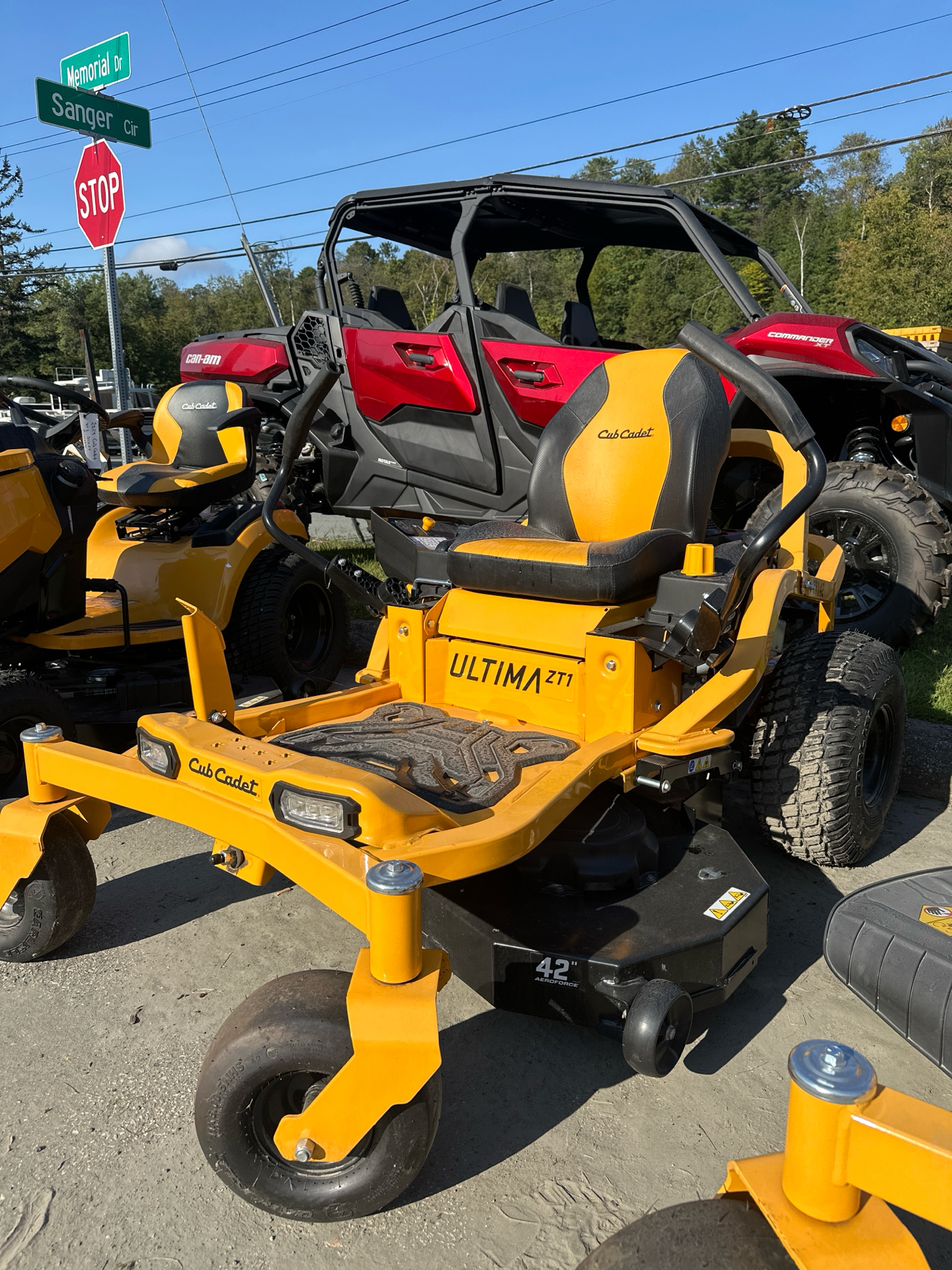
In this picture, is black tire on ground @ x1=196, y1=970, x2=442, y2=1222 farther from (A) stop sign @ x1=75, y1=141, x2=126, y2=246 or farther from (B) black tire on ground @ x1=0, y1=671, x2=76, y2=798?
(A) stop sign @ x1=75, y1=141, x2=126, y2=246

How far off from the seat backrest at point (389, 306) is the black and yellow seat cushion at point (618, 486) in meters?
3.00

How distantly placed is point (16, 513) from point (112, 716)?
2.83 ft

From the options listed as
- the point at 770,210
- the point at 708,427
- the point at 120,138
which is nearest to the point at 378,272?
the point at 770,210

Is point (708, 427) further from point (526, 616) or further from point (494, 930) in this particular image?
point (494, 930)

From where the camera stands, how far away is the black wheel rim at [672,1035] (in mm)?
1765

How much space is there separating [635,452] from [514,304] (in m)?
2.73

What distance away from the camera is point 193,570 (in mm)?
4430

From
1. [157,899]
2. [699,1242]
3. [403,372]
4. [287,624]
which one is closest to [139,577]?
[287,624]

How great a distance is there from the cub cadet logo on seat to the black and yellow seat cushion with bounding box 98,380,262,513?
2.67m

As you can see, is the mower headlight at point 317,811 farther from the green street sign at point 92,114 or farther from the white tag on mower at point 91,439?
the green street sign at point 92,114

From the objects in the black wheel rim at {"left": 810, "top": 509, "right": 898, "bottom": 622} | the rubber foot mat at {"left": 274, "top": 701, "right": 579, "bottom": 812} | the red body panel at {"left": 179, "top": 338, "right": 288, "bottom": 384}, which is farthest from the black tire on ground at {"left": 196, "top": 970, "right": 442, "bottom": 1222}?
the red body panel at {"left": 179, "top": 338, "right": 288, "bottom": 384}

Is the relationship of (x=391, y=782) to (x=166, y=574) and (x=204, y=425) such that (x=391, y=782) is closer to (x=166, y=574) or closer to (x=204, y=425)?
(x=166, y=574)

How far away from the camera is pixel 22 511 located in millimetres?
3438

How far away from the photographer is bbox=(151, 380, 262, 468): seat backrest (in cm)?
495
